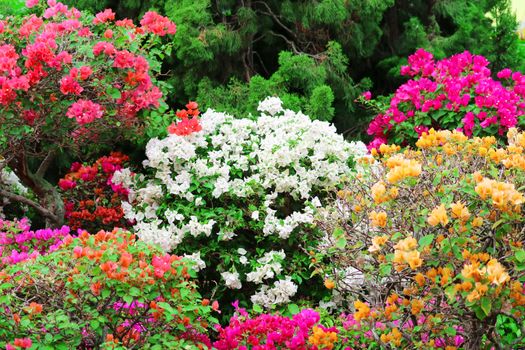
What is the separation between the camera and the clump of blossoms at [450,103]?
5449 millimetres

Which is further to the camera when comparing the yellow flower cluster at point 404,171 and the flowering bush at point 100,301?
the flowering bush at point 100,301

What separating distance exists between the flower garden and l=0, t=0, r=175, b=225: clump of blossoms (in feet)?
0.04

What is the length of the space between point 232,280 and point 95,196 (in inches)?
60.6

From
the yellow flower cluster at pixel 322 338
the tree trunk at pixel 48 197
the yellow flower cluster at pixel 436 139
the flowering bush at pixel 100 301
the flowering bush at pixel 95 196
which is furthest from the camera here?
the flowering bush at pixel 95 196

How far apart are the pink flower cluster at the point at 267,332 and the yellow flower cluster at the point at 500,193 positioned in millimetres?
1084

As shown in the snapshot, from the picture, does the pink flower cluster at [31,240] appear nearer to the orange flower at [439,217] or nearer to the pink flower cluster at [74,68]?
the pink flower cluster at [74,68]

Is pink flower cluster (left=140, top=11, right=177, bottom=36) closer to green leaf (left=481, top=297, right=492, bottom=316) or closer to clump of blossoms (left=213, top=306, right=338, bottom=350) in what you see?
clump of blossoms (left=213, top=306, right=338, bottom=350)

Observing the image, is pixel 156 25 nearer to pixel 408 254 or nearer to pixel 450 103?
pixel 450 103

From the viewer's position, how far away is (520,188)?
2801 mm

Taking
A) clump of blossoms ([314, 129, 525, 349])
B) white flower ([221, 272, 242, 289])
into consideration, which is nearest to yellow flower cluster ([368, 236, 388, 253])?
clump of blossoms ([314, 129, 525, 349])

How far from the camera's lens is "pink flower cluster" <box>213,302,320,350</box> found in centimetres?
335

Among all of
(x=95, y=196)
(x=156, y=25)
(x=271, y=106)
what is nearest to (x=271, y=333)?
(x=271, y=106)

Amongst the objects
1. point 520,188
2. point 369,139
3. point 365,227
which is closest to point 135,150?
point 369,139

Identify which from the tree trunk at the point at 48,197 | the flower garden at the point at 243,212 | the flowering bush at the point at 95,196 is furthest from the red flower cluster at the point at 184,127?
the tree trunk at the point at 48,197
